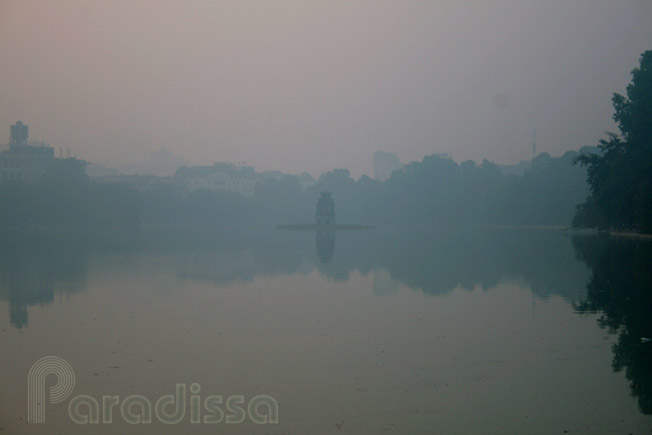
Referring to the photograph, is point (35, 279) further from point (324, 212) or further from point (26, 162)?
point (26, 162)

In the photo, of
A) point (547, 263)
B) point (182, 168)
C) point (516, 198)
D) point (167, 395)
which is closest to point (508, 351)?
point (167, 395)

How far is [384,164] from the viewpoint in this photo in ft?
611

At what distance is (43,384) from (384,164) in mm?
181549

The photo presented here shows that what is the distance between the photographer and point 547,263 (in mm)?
20469

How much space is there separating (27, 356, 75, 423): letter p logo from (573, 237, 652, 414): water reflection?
566 centimetres

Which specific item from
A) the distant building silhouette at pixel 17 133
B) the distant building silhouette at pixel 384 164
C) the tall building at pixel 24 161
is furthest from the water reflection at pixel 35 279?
the distant building silhouette at pixel 384 164

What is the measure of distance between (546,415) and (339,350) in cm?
307

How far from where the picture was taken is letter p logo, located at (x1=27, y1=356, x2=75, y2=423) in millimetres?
6035

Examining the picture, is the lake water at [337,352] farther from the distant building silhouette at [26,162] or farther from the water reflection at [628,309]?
the distant building silhouette at [26,162]

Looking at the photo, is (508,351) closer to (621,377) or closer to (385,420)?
(621,377)

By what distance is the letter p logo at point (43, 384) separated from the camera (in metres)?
6.04

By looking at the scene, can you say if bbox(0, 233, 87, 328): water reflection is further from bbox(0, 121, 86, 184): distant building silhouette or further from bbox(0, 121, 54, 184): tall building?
bbox(0, 121, 54, 184): tall building

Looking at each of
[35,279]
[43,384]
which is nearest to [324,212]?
[35,279]

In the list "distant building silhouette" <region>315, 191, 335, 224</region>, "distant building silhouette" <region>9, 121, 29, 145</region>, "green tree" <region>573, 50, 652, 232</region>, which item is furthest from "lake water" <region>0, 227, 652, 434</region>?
"distant building silhouette" <region>9, 121, 29, 145</region>
